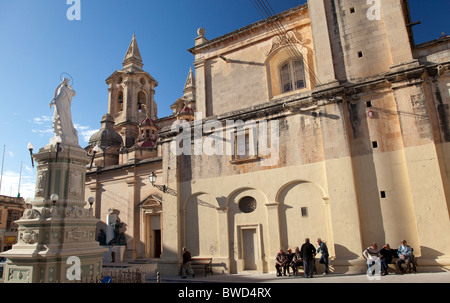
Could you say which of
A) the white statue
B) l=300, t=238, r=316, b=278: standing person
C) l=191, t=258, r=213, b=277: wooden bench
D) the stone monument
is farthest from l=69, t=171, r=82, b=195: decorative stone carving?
l=300, t=238, r=316, b=278: standing person

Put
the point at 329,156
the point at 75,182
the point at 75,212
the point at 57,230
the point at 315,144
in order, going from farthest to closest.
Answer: the point at 315,144 → the point at 329,156 → the point at 75,182 → the point at 75,212 → the point at 57,230

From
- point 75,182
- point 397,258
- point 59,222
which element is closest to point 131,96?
point 75,182

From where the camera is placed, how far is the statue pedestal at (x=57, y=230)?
9281 mm

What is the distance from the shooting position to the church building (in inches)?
498

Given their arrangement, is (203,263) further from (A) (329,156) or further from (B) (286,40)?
(B) (286,40)

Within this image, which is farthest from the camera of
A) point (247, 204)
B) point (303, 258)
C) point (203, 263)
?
point (247, 204)

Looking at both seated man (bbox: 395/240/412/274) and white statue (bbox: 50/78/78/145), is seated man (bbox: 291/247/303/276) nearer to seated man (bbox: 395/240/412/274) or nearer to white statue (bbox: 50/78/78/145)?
seated man (bbox: 395/240/412/274)

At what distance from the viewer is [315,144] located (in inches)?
578

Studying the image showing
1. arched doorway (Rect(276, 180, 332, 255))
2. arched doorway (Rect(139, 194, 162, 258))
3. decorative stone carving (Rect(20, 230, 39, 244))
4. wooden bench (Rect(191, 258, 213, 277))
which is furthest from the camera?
arched doorway (Rect(139, 194, 162, 258))

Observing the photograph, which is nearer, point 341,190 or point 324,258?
point 324,258

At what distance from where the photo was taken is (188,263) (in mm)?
15758

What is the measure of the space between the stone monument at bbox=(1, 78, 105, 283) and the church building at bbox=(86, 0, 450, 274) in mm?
1524

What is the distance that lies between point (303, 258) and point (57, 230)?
8726mm
